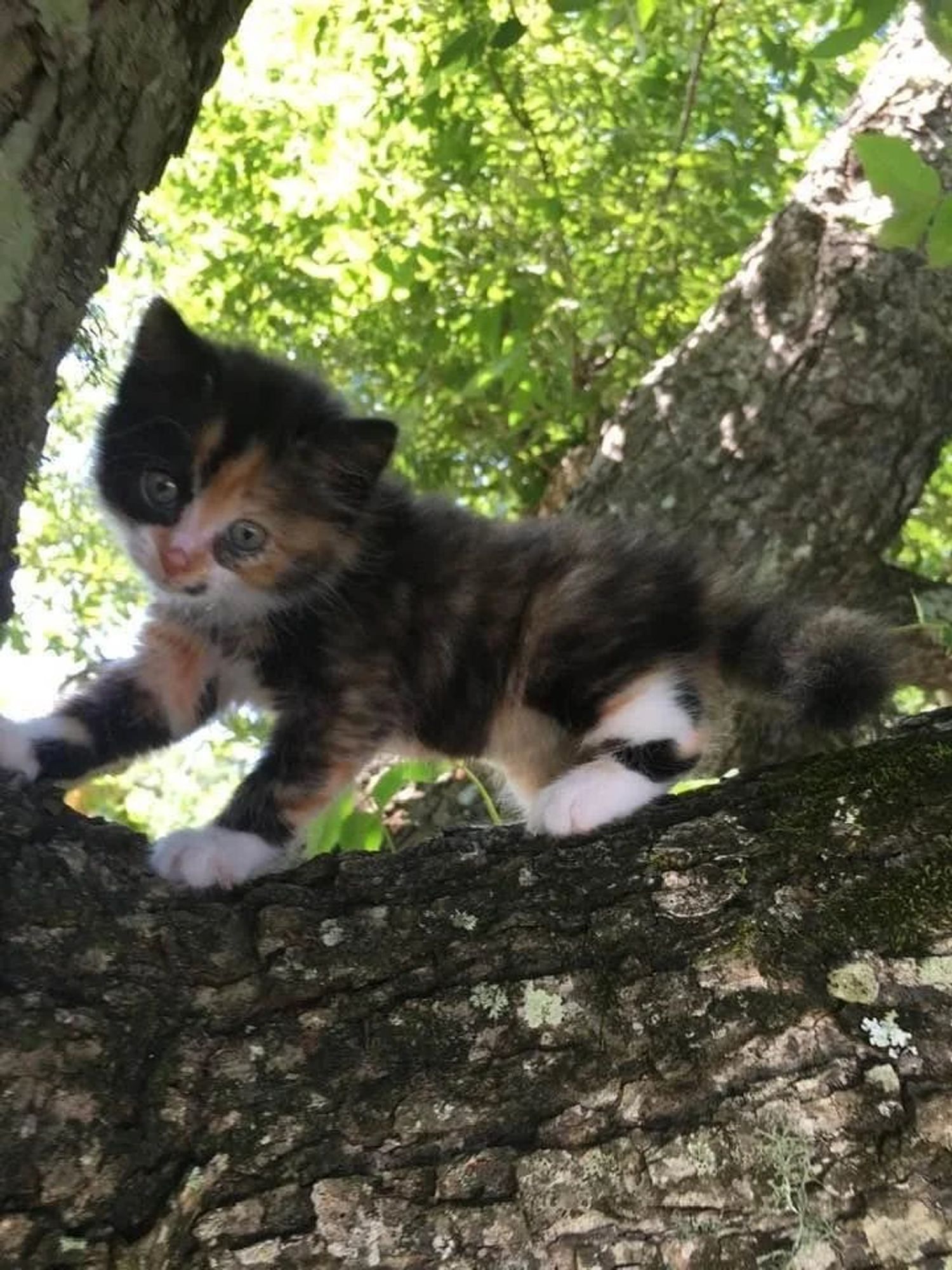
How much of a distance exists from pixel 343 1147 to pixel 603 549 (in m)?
1.41

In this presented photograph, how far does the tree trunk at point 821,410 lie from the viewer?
3.14m

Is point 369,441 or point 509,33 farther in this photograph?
point 509,33

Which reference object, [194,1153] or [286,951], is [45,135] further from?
[194,1153]

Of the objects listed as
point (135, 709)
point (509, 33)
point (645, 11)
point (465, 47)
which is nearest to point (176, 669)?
point (135, 709)

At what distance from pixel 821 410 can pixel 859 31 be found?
1.34 meters

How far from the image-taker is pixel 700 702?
91.1 inches

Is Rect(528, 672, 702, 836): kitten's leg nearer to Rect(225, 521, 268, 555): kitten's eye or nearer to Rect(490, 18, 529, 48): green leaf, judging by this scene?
Rect(225, 521, 268, 555): kitten's eye

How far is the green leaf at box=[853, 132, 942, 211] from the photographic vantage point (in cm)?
153

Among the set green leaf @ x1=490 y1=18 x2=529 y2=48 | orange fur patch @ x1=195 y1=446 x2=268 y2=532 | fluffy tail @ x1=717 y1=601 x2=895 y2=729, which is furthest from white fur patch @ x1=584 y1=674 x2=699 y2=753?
green leaf @ x1=490 y1=18 x2=529 y2=48

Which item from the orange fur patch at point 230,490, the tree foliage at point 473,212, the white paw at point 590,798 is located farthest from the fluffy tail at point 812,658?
the tree foliage at point 473,212

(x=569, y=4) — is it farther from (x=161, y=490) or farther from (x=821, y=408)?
(x=821, y=408)

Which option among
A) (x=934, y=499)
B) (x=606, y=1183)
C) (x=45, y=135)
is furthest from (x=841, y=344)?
(x=606, y=1183)

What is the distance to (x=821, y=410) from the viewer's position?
10.4ft

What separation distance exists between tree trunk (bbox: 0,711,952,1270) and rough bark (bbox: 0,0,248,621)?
57 centimetres
